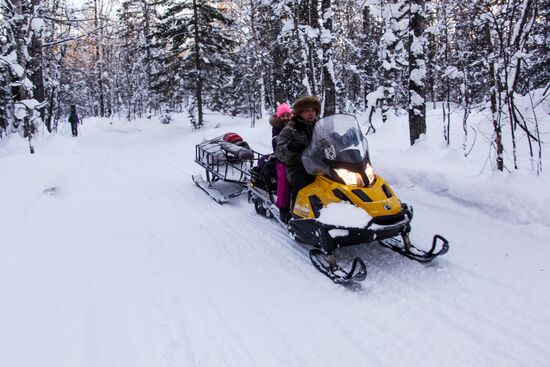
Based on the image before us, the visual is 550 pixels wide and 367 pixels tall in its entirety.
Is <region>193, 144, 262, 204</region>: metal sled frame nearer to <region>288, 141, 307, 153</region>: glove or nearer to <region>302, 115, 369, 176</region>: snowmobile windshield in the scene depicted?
<region>288, 141, 307, 153</region>: glove

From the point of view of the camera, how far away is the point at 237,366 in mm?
2801

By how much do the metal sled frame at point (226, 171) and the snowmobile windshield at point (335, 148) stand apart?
2588 mm

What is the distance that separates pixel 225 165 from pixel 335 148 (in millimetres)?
3708

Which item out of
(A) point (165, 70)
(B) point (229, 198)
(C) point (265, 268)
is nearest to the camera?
(C) point (265, 268)

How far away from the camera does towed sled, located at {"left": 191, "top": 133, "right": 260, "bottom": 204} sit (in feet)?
23.6

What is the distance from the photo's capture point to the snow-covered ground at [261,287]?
115 inches

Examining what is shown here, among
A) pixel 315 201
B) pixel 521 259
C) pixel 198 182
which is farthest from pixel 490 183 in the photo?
pixel 198 182

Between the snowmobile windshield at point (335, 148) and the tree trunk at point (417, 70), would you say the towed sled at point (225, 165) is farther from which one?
the tree trunk at point (417, 70)

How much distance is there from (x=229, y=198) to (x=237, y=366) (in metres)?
4.51

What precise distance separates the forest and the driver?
8.86 ft

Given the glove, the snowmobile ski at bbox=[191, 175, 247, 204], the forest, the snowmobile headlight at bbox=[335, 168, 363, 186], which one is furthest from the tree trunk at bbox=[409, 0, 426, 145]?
the snowmobile headlight at bbox=[335, 168, 363, 186]

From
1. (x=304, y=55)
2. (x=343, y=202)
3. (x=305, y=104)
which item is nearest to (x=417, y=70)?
(x=305, y=104)

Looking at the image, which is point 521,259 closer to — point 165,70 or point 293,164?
point 293,164

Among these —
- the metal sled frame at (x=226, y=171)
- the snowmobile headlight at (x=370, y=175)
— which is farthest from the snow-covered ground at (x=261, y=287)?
the snowmobile headlight at (x=370, y=175)
